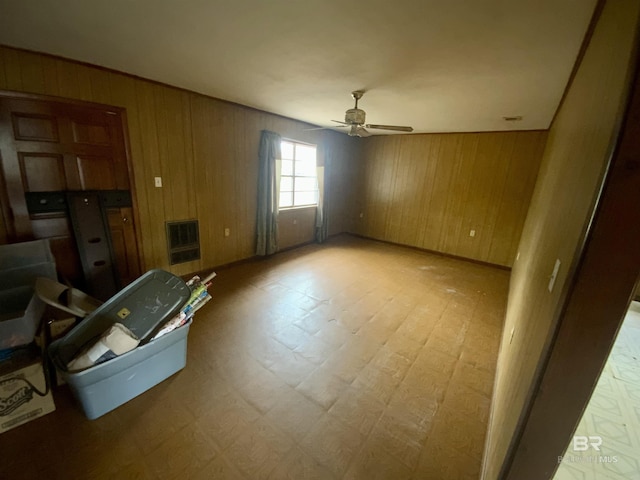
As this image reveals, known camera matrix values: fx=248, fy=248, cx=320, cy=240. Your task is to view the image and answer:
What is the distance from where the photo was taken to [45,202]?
2.20 meters

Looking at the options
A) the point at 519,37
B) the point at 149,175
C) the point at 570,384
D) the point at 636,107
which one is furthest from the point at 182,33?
the point at 570,384

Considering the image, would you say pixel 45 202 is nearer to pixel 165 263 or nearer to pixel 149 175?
pixel 149 175

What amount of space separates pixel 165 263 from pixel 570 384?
3555mm

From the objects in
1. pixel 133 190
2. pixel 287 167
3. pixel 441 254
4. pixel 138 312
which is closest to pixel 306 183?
pixel 287 167

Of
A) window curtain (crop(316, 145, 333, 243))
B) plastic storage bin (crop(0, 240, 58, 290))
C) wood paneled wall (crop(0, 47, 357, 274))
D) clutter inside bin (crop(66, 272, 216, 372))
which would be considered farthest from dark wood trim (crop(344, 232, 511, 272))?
plastic storage bin (crop(0, 240, 58, 290))

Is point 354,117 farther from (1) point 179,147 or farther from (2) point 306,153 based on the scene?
(2) point 306,153

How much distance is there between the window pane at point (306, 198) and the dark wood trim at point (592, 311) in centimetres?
448

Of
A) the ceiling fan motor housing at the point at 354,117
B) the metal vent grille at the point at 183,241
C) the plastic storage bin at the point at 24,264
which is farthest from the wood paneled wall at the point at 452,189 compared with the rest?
the plastic storage bin at the point at 24,264

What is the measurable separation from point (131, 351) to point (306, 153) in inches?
165

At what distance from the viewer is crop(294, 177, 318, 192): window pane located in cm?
482

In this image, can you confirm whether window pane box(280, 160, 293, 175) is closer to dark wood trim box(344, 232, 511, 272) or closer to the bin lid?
dark wood trim box(344, 232, 511, 272)

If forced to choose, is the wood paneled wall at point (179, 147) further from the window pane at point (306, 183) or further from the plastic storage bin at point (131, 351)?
the plastic storage bin at point (131, 351)

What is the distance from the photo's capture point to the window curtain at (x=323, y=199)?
5.02 meters

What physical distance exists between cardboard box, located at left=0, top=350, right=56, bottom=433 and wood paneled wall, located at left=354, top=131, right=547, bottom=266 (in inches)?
209
